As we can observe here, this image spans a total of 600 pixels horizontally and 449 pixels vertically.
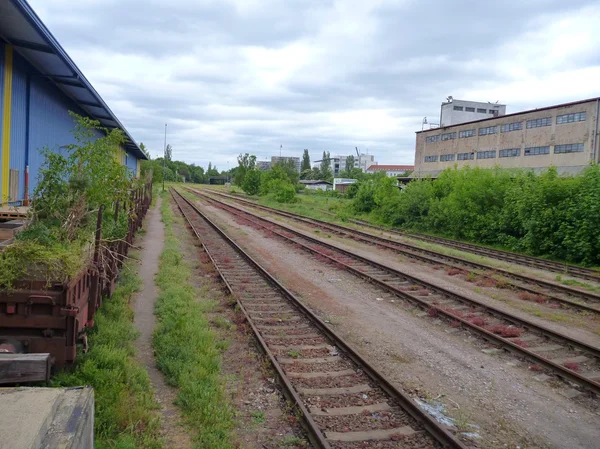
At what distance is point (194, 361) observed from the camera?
664 cm

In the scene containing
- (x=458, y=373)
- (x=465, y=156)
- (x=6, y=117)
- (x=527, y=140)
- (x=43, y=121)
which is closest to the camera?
(x=458, y=373)

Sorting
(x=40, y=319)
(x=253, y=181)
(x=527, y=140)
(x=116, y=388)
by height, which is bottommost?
(x=116, y=388)

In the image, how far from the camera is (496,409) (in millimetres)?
5832

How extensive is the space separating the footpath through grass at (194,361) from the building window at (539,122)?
45701 millimetres

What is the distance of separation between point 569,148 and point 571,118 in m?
2.74

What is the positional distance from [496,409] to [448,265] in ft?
33.2

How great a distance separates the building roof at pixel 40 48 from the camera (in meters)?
8.78

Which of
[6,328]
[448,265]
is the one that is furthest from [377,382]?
[448,265]

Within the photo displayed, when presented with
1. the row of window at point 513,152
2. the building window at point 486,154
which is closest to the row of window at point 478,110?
the row of window at point 513,152

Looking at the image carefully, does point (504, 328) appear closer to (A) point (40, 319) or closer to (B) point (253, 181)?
(A) point (40, 319)

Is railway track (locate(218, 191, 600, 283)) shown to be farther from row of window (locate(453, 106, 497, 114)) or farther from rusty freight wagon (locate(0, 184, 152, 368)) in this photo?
row of window (locate(453, 106, 497, 114))

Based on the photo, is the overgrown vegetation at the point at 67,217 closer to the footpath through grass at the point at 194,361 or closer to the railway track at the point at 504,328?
the footpath through grass at the point at 194,361

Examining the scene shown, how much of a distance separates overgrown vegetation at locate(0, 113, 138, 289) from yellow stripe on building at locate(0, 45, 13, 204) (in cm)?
287

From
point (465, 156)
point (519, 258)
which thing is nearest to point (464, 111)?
point (465, 156)
